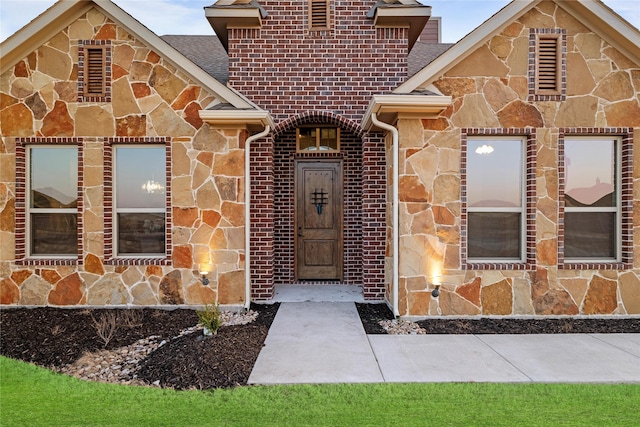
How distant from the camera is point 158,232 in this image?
19.9 ft

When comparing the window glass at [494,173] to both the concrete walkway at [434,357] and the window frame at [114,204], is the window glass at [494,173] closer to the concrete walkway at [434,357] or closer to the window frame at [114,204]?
the concrete walkway at [434,357]

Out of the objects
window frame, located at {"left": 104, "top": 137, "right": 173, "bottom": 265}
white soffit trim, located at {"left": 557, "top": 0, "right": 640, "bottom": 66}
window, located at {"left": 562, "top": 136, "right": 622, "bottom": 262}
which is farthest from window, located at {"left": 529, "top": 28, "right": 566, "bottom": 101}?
window frame, located at {"left": 104, "top": 137, "right": 173, "bottom": 265}

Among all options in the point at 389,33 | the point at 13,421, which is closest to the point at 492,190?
the point at 389,33

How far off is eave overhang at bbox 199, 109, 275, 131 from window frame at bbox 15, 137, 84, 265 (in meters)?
2.18

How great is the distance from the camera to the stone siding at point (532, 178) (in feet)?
18.0

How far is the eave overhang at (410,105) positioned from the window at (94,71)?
4.22 metres

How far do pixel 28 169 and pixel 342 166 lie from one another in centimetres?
553

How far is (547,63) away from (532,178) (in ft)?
5.76

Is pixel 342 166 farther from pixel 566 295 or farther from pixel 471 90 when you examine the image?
pixel 566 295

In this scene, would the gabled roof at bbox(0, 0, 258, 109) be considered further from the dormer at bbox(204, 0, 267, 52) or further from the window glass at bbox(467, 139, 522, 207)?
the window glass at bbox(467, 139, 522, 207)

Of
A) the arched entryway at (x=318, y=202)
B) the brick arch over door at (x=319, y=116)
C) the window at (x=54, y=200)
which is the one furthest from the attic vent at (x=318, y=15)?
the window at (x=54, y=200)

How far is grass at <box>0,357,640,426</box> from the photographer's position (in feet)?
9.36

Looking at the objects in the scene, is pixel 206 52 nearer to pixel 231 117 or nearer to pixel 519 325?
pixel 231 117

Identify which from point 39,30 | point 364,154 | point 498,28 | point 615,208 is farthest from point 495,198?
point 39,30
